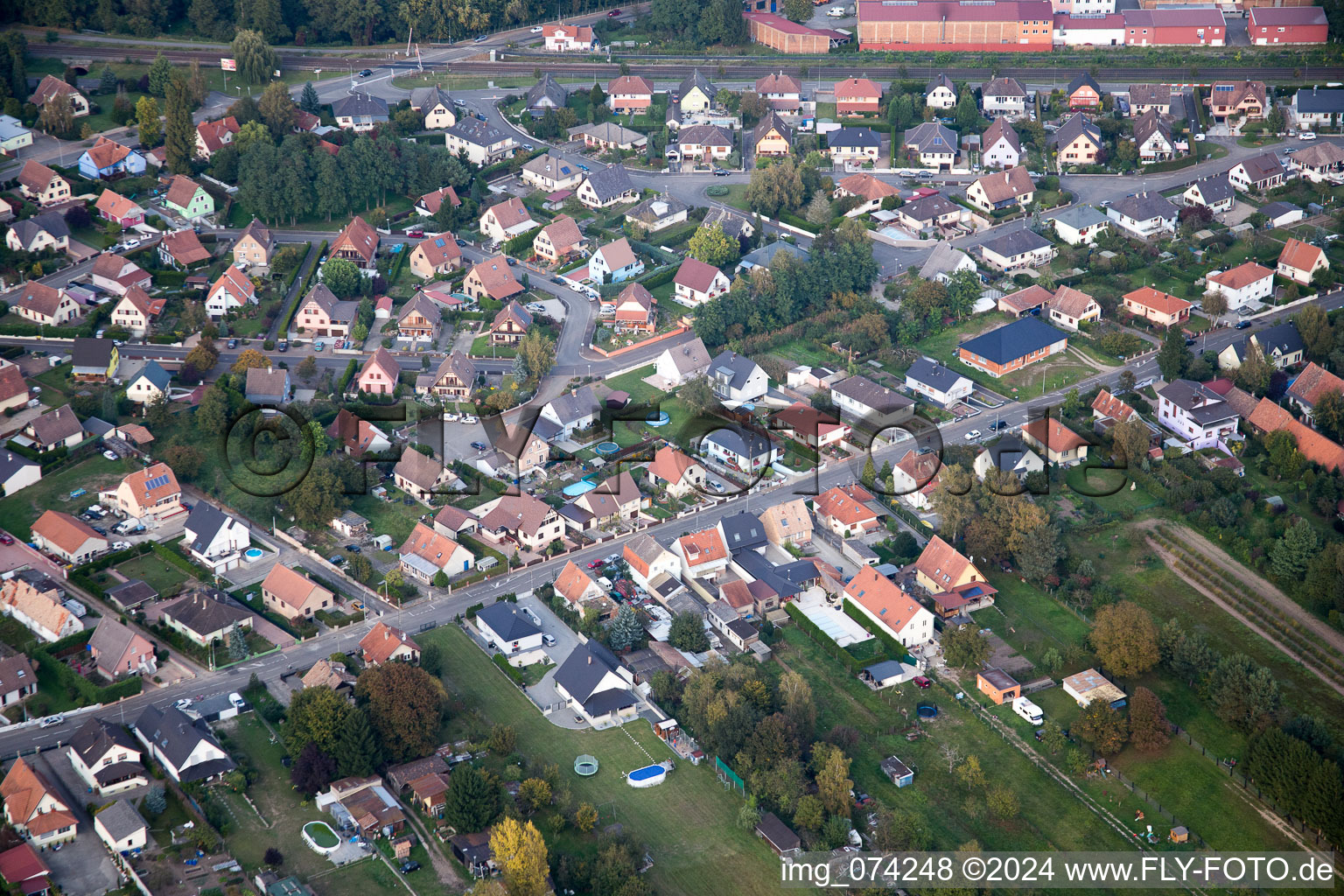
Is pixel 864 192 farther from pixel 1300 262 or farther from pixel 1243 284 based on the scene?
pixel 1300 262

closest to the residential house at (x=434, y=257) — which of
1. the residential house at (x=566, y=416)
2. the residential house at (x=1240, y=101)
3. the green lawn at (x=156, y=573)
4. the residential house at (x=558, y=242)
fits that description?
the residential house at (x=558, y=242)

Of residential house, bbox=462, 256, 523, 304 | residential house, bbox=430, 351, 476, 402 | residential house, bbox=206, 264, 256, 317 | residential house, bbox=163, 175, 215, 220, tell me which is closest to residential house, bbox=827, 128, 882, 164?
residential house, bbox=462, 256, 523, 304

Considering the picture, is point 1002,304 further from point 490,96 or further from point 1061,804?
point 490,96

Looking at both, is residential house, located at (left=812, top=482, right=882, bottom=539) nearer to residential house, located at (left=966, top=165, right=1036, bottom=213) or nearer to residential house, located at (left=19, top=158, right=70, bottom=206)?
residential house, located at (left=966, top=165, right=1036, bottom=213)

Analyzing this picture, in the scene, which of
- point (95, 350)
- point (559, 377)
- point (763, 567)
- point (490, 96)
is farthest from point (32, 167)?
point (763, 567)

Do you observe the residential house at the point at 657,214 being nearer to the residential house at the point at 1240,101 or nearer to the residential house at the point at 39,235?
the residential house at the point at 39,235

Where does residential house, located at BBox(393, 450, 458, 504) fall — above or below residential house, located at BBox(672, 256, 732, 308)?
below
